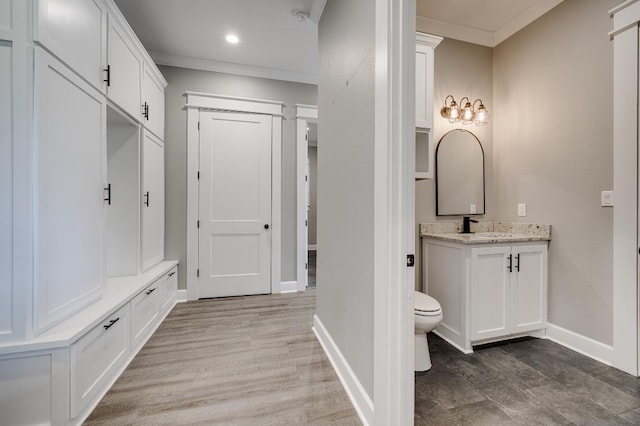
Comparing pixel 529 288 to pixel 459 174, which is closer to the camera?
pixel 529 288

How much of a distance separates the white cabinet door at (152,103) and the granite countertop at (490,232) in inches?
110

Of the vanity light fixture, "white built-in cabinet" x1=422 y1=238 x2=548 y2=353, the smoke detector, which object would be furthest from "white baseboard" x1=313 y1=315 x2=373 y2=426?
the smoke detector

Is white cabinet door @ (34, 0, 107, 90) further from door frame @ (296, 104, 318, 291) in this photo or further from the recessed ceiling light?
door frame @ (296, 104, 318, 291)

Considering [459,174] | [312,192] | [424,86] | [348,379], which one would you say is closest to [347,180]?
[348,379]

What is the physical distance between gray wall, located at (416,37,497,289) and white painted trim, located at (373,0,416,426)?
1535 millimetres

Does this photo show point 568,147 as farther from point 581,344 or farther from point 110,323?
point 110,323

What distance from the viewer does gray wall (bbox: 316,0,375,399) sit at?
→ 4.51 ft

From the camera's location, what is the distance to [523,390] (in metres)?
1.61

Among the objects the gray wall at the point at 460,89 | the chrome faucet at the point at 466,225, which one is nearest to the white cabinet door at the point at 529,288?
the chrome faucet at the point at 466,225

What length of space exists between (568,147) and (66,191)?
11.5ft

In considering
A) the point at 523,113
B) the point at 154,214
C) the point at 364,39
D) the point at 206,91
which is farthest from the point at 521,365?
the point at 206,91

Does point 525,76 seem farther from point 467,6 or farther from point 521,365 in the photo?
point 521,365

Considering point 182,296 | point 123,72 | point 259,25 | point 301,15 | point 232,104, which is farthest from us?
point 232,104

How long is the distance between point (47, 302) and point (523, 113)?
372 cm
